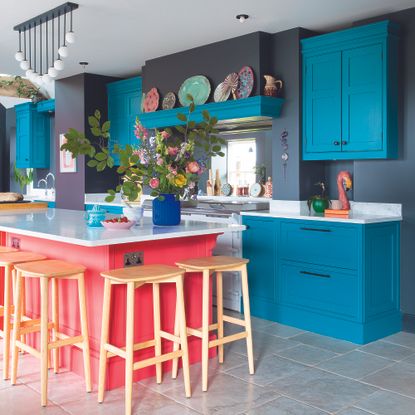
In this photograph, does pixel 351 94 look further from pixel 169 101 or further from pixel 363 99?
pixel 169 101

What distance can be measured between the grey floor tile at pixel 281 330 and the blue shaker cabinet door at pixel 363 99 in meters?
1.57

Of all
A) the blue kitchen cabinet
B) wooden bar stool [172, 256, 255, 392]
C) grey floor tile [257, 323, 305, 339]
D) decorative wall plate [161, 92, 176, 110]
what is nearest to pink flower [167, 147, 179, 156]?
wooden bar stool [172, 256, 255, 392]

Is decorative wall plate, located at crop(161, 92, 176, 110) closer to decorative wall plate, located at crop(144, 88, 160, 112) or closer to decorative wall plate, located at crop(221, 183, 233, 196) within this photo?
decorative wall plate, located at crop(144, 88, 160, 112)

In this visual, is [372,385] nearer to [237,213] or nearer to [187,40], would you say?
[237,213]

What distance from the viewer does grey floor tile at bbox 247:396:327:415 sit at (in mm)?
2887

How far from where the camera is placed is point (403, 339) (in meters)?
4.25

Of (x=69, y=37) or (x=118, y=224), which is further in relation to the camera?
(x=69, y=37)

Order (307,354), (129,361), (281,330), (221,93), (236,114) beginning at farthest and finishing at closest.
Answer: (221,93), (236,114), (281,330), (307,354), (129,361)

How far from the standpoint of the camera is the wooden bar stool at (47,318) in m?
2.99

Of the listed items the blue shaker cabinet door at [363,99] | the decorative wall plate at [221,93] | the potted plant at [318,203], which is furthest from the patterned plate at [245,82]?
the potted plant at [318,203]

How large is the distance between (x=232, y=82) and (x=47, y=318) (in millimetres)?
3093

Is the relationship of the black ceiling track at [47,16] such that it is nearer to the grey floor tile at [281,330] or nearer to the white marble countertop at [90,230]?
the white marble countertop at [90,230]

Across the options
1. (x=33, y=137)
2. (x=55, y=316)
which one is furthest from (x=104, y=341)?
(x=33, y=137)

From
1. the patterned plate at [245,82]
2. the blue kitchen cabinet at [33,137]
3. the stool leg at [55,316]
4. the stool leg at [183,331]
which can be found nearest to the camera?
the stool leg at [183,331]
